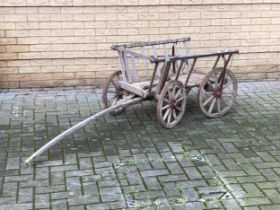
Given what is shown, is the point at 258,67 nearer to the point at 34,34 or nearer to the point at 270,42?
the point at 270,42

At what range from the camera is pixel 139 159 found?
5199 mm

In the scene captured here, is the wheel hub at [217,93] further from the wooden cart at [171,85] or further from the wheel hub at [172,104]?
the wheel hub at [172,104]

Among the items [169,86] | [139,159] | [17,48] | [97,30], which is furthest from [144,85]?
[17,48]

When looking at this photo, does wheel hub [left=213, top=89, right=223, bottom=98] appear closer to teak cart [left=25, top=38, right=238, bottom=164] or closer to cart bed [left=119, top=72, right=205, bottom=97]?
teak cart [left=25, top=38, right=238, bottom=164]

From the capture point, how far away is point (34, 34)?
757cm

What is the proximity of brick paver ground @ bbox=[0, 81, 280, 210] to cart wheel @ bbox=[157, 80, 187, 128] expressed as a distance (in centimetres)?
13

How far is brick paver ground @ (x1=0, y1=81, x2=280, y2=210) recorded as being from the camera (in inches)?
172

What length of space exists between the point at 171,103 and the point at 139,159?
1119 millimetres

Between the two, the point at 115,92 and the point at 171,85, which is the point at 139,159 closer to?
the point at 171,85

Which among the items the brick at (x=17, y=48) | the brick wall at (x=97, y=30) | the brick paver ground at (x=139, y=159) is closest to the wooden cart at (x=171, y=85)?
the brick paver ground at (x=139, y=159)

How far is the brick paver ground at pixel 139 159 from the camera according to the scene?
4.36 meters

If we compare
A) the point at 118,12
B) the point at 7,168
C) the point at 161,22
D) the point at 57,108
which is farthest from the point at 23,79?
the point at 7,168

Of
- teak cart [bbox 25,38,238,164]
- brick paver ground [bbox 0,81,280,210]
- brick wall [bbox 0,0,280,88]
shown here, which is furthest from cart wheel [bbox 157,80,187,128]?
brick wall [bbox 0,0,280,88]

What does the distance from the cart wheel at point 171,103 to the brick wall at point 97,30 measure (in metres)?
2.05
